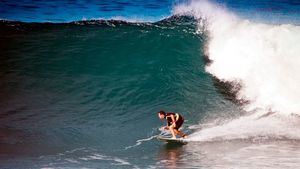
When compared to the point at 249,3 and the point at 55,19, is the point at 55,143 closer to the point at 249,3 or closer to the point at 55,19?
the point at 55,19

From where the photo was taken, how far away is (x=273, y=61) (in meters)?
11.7

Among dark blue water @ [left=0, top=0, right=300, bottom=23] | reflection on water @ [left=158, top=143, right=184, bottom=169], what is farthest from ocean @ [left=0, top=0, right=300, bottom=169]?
dark blue water @ [left=0, top=0, right=300, bottom=23]

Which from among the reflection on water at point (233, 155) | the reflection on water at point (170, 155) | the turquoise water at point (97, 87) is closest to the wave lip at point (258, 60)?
the turquoise water at point (97, 87)

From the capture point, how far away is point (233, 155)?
266 inches

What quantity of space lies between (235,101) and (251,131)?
Result: 235 cm

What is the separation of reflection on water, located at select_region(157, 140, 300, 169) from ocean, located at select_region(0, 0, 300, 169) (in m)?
0.02

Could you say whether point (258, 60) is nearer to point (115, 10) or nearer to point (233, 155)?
point (233, 155)

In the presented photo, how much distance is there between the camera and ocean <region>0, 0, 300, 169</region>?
6977mm

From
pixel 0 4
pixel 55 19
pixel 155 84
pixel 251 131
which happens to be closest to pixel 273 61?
pixel 155 84

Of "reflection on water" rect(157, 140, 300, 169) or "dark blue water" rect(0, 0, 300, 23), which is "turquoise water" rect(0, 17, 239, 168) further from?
"dark blue water" rect(0, 0, 300, 23)

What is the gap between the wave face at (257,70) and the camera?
859 centimetres

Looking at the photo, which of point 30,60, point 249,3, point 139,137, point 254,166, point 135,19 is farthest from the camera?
point 249,3

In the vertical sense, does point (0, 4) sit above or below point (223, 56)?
above

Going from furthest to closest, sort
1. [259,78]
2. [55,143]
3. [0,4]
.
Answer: [0,4] → [259,78] → [55,143]
